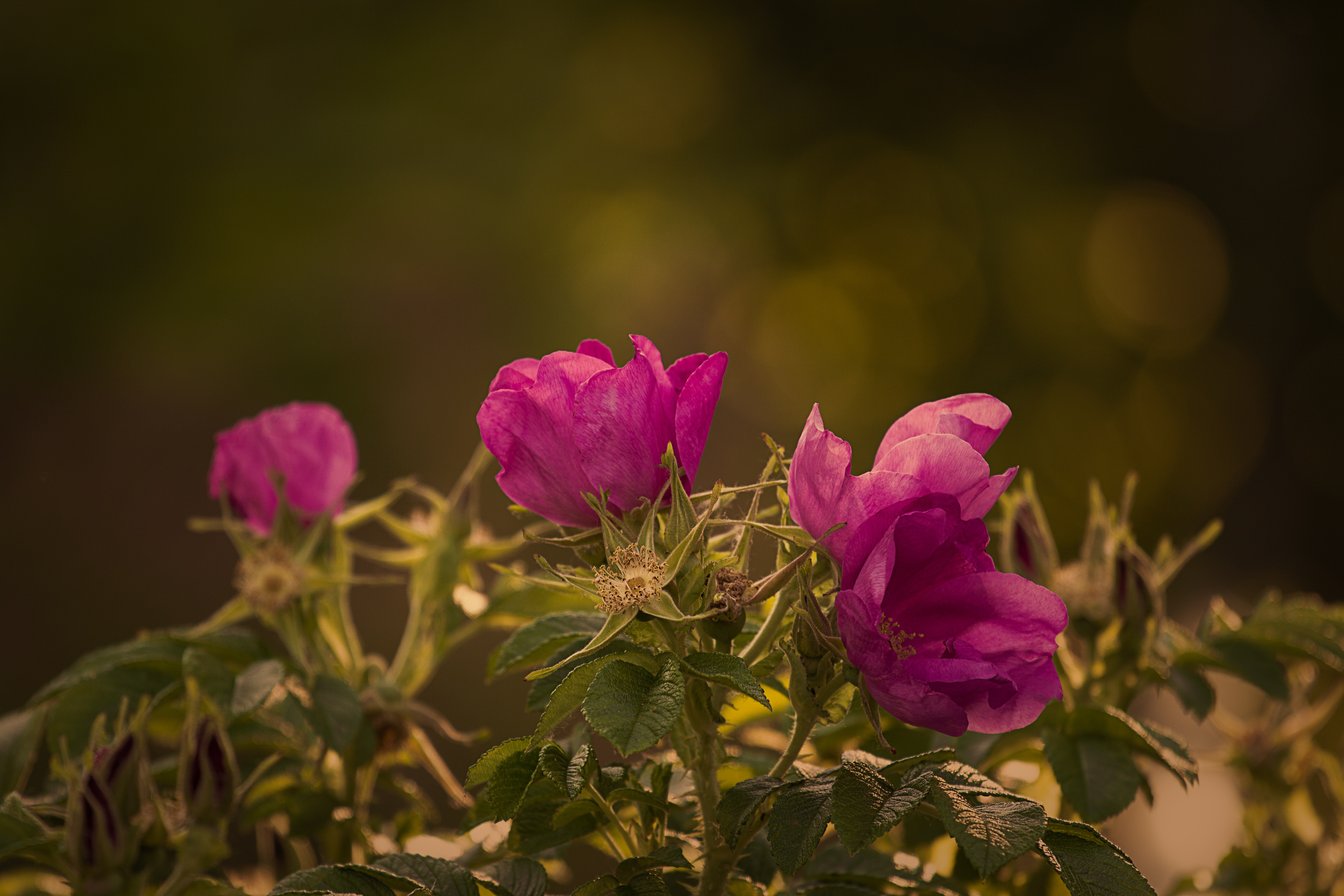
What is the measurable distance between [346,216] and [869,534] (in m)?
3.57

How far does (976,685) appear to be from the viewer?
0.40 meters

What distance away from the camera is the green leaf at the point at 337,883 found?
1.45 feet

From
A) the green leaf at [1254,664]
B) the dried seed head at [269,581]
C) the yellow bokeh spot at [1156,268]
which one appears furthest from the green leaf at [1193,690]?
the yellow bokeh spot at [1156,268]

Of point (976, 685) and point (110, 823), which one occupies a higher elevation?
point (976, 685)

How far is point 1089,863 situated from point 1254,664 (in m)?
0.33

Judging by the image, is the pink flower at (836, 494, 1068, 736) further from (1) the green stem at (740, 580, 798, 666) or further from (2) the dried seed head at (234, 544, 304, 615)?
(2) the dried seed head at (234, 544, 304, 615)

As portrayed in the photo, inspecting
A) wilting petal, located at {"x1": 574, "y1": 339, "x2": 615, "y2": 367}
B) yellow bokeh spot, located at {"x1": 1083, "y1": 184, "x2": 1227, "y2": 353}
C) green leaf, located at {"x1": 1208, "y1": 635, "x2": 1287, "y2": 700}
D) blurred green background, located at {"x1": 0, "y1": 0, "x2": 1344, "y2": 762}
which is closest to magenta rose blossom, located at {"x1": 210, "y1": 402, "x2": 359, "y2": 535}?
wilting petal, located at {"x1": 574, "y1": 339, "x2": 615, "y2": 367}

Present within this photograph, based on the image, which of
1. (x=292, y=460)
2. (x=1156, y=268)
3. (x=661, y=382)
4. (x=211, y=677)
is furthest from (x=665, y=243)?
(x=661, y=382)

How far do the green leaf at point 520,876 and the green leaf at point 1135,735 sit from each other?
1.00 feet

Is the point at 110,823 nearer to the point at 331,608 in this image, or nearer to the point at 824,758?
the point at 331,608

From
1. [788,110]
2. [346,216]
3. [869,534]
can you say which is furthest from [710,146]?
[869,534]

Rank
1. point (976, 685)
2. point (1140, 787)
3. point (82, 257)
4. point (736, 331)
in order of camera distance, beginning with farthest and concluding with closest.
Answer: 1. point (736, 331)
2. point (82, 257)
3. point (1140, 787)
4. point (976, 685)

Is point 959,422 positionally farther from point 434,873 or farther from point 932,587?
point 434,873

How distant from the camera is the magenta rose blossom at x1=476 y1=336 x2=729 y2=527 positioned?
44cm
